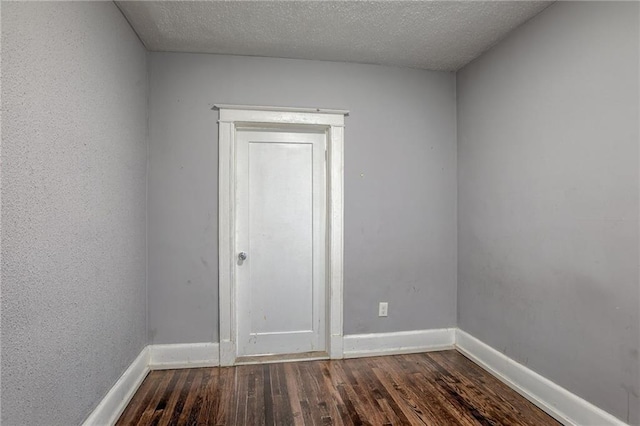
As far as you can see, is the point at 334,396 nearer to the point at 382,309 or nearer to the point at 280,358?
the point at 280,358

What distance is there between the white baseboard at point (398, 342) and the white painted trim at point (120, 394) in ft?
5.22

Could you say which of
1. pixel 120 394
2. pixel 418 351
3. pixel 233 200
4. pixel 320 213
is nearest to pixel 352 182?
pixel 320 213

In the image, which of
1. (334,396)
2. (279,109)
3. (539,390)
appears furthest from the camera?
(279,109)

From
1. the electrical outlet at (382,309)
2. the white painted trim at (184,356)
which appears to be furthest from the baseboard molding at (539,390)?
the white painted trim at (184,356)

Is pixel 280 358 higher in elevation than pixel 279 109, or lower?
lower

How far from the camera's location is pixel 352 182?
2863mm

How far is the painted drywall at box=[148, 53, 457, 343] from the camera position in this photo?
262 centimetres

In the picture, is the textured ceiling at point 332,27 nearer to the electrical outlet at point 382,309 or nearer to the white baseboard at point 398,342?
the electrical outlet at point 382,309

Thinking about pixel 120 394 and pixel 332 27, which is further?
pixel 332 27

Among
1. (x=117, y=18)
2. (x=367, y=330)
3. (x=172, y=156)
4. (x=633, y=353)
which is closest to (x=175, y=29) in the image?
(x=117, y=18)

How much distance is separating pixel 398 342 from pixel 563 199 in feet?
5.70

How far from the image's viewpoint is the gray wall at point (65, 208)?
1.20 meters

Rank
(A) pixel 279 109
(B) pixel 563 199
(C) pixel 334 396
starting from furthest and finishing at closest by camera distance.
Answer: (A) pixel 279 109 < (C) pixel 334 396 < (B) pixel 563 199

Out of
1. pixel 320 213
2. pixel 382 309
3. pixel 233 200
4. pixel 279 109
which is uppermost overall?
pixel 279 109
